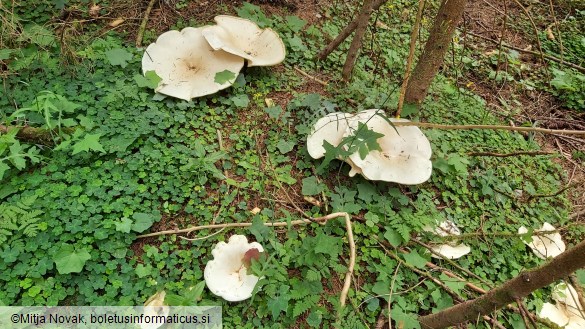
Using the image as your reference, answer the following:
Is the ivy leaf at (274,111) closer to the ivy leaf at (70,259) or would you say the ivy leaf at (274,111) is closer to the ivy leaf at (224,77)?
the ivy leaf at (224,77)

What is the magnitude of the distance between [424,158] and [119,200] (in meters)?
2.18

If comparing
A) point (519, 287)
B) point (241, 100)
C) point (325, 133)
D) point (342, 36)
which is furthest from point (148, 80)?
point (519, 287)

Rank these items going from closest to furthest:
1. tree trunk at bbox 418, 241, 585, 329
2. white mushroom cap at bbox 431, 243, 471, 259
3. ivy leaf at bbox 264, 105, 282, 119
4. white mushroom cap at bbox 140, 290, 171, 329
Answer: tree trunk at bbox 418, 241, 585, 329 < white mushroom cap at bbox 140, 290, 171, 329 < white mushroom cap at bbox 431, 243, 471, 259 < ivy leaf at bbox 264, 105, 282, 119

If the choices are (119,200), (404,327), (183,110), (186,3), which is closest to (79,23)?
(186,3)

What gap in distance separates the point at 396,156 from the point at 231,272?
4.88 feet

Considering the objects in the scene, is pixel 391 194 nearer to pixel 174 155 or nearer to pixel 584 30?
pixel 174 155

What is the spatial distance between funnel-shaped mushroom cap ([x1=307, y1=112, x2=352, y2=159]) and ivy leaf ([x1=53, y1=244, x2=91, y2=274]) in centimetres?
166

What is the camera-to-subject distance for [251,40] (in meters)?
3.59

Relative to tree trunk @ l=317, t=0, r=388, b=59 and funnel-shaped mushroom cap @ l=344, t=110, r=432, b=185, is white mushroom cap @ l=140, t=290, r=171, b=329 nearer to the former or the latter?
funnel-shaped mushroom cap @ l=344, t=110, r=432, b=185

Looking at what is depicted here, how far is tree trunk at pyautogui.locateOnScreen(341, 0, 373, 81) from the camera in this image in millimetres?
3485

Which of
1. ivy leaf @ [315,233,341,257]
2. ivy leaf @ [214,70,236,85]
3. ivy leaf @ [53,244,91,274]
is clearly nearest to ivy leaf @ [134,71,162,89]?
ivy leaf @ [214,70,236,85]

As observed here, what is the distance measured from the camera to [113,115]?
3.06 m

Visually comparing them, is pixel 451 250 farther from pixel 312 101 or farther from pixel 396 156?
pixel 312 101

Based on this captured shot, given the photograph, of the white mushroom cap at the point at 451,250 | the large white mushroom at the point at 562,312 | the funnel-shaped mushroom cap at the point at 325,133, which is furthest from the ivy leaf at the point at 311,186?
the large white mushroom at the point at 562,312
